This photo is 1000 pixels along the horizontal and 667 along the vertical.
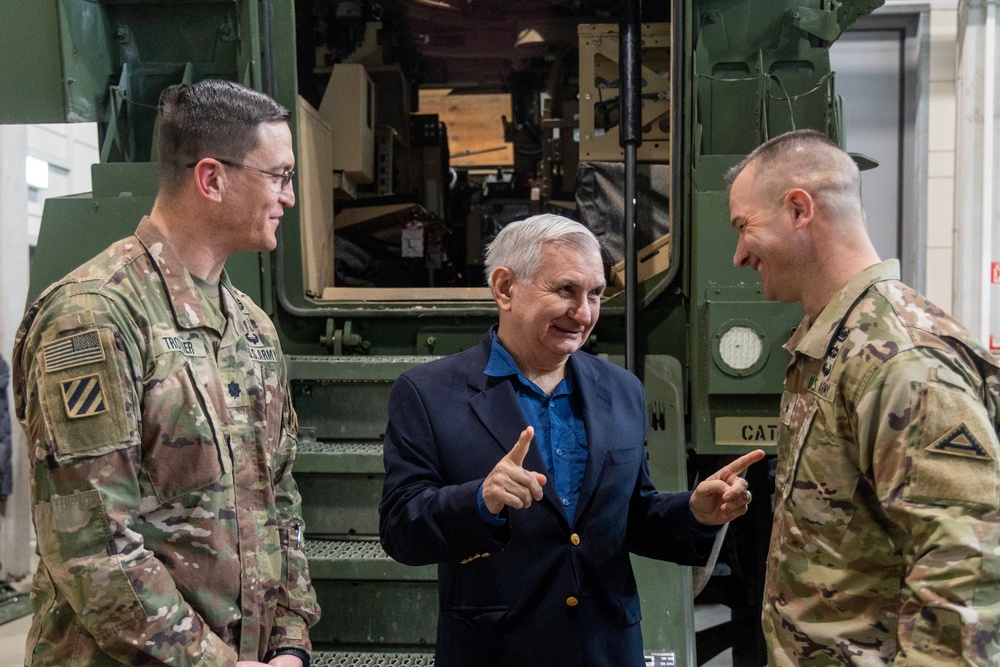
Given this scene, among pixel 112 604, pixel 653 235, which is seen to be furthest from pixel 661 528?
pixel 653 235

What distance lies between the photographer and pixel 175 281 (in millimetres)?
1691

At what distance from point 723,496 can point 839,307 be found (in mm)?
436

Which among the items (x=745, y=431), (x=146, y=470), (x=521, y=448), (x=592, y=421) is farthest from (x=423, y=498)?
(x=745, y=431)

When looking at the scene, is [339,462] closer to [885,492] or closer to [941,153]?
[885,492]

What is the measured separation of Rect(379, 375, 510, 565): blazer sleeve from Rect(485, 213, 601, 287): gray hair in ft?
1.08

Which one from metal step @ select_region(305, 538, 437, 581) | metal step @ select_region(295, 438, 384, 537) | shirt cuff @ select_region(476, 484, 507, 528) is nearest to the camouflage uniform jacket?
metal step @ select_region(295, 438, 384, 537)

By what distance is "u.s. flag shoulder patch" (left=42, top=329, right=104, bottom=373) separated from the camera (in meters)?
1.49

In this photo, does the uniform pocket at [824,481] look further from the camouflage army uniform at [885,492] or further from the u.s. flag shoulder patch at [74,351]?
the u.s. flag shoulder patch at [74,351]

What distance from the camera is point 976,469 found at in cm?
139

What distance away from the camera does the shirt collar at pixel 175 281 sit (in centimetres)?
167

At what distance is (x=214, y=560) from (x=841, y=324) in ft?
3.86

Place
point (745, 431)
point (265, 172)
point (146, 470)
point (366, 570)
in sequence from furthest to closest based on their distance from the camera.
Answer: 1. point (745, 431)
2. point (366, 570)
3. point (265, 172)
4. point (146, 470)

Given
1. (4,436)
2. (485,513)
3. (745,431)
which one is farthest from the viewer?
(4,436)

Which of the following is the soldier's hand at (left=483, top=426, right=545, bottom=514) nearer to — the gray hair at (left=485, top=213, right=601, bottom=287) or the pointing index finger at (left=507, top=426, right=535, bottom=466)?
the pointing index finger at (left=507, top=426, right=535, bottom=466)
